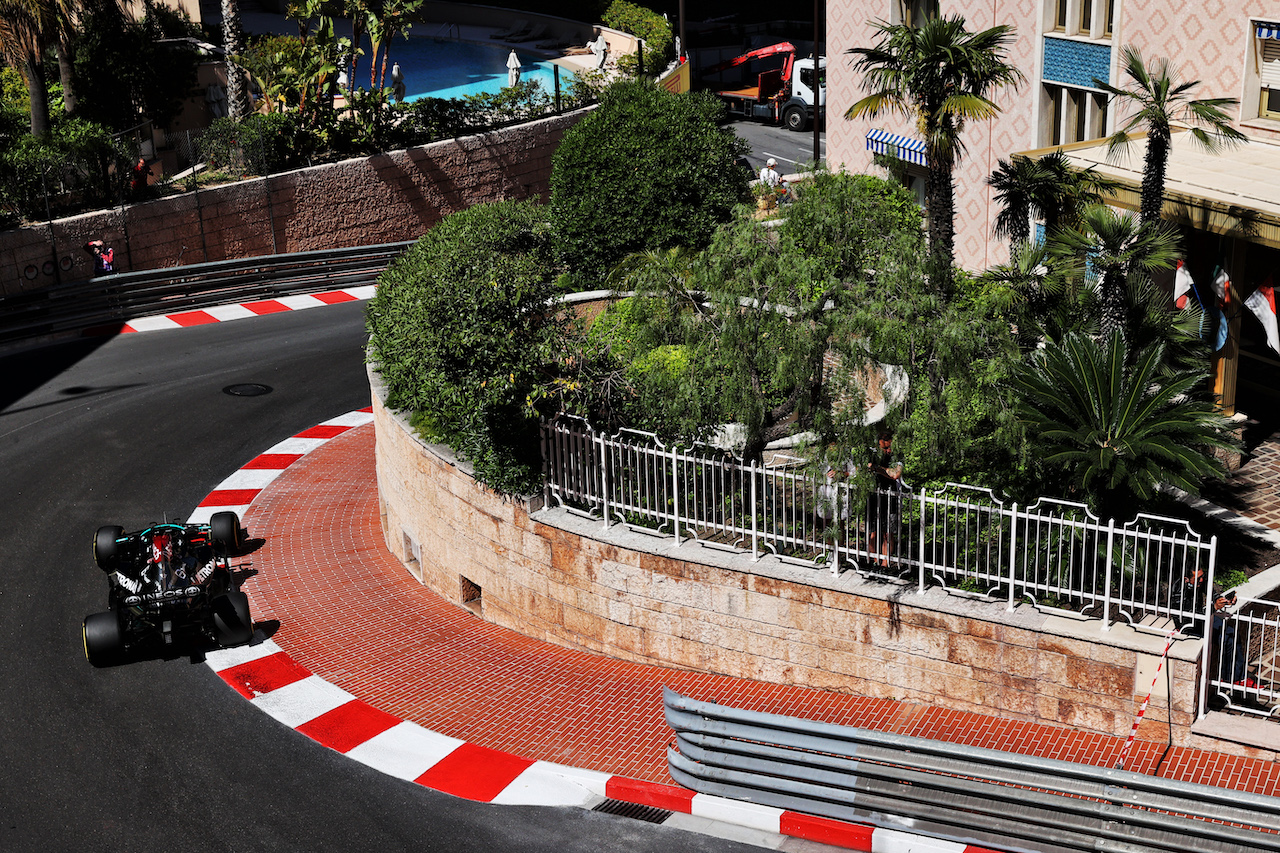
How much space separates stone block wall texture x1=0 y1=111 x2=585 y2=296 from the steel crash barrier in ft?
68.9

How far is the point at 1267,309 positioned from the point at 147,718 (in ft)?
46.9

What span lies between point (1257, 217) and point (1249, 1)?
461 cm

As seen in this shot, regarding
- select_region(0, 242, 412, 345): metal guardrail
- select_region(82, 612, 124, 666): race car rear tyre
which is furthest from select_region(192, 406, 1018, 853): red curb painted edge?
select_region(0, 242, 412, 345): metal guardrail

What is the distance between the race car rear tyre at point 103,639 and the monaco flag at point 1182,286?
13.8 m

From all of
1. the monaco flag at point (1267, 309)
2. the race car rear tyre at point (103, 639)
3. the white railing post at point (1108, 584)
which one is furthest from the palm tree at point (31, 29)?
the white railing post at point (1108, 584)

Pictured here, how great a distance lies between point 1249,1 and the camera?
18.2 metres

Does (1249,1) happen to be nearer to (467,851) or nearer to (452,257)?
(452,257)

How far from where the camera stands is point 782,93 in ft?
152

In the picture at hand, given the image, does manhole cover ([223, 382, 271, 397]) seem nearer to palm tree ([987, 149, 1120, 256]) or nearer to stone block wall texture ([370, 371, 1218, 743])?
stone block wall texture ([370, 371, 1218, 743])

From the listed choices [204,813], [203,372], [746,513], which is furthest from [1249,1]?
[203,372]

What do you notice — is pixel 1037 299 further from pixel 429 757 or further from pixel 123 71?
pixel 123 71

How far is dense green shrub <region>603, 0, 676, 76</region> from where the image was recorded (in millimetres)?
42750

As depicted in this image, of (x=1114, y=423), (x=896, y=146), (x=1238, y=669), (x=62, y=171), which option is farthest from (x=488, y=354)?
(x=62, y=171)

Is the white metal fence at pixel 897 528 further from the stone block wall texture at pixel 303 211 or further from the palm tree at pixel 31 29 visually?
the palm tree at pixel 31 29
